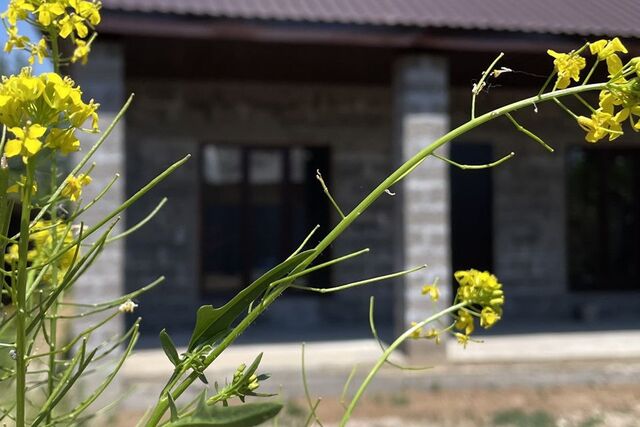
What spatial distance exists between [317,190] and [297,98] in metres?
1.08

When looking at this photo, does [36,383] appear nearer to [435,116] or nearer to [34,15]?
[34,15]

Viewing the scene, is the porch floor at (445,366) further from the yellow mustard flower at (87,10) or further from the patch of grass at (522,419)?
the yellow mustard flower at (87,10)

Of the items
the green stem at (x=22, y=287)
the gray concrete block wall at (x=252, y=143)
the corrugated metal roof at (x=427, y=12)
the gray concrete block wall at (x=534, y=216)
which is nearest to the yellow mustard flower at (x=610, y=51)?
the green stem at (x=22, y=287)

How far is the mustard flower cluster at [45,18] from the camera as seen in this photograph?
37.2 inches

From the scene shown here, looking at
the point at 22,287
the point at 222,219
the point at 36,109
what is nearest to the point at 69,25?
the point at 36,109

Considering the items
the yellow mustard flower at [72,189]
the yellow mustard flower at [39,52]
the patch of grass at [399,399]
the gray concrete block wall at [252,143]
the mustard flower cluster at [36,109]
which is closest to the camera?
the mustard flower cluster at [36,109]

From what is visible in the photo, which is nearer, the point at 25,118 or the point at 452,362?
the point at 25,118

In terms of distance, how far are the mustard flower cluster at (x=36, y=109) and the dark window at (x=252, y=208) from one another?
24.7ft

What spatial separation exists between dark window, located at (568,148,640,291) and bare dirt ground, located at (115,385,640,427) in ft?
10.8

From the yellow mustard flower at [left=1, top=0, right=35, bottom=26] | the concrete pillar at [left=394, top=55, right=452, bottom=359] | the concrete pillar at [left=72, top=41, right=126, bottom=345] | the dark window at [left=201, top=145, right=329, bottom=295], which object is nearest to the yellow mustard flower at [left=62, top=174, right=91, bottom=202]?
the yellow mustard flower at [left=1, top=0, right=35, bottom=26]

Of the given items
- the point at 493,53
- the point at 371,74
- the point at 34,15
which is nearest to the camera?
the point at 34,15

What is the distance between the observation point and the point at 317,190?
8.51 metres

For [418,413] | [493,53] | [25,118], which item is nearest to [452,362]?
[418,413]

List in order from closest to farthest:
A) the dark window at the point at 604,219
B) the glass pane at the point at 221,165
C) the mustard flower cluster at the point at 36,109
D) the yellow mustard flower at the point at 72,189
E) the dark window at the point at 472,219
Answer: the mustard flower cluster at the point at 36,109, the yellow mustard flower at the point at 72,189, the glass pane at the point at 221,165, the dark window at the point at 472,219, the dark window at the point at 604,219
